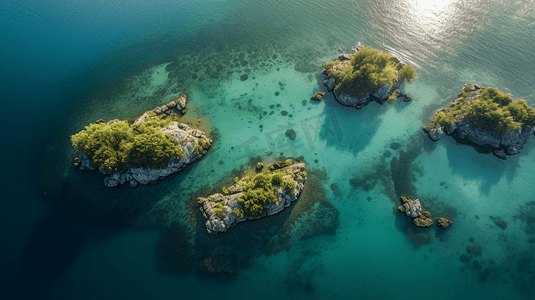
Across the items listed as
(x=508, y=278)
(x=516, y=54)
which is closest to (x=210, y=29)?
(x=516, y=54)

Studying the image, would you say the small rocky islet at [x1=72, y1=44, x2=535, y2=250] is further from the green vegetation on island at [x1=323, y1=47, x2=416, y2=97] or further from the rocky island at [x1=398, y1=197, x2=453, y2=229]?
the green vegetation on island at [x1=323, y1=47, x2=416, y2=97]

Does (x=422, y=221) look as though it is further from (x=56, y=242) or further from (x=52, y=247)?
(x=52, y=247)

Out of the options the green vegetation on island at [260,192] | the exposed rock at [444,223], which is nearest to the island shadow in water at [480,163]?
the exposed rock at [444,223]

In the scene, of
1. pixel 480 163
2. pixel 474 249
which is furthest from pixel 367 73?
pixel 474 249

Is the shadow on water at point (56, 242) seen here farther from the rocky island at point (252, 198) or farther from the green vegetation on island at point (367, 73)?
the green vegetation on island at point (367, 73)

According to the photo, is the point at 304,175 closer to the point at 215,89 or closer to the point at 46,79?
the point at 215,89
